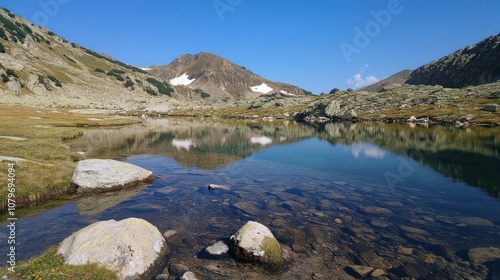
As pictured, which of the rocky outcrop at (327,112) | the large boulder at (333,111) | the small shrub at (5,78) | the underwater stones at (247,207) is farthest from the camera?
the small shrub at (5,78)

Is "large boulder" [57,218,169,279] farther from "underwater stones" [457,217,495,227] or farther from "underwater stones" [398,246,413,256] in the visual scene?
"underwater stones" [457,217,495,227]

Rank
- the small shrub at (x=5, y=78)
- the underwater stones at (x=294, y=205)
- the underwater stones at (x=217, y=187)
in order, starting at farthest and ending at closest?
the small shrub at (x=5, y=78) < the underwater stones at (x=217, y=187) < the underwater stones at (x=294, y=205)

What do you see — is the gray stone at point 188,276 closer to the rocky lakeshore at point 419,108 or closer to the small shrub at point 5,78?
the rocky lakeshore at point 419,108

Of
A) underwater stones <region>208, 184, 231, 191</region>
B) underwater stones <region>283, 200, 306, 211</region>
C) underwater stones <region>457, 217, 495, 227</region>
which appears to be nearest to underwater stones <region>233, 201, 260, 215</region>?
underwater stones <region>283, 200, 306, 211</region>

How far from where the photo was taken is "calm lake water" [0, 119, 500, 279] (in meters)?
14.6

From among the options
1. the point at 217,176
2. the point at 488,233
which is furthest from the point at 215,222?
the point at 488,233

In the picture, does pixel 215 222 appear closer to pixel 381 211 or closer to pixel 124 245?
pixel 124 245

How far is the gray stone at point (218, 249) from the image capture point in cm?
1513

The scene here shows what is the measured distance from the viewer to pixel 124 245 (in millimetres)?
12852

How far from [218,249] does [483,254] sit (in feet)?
47.2

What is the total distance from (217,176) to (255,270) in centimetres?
2086

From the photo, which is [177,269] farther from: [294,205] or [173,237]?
[294,205]

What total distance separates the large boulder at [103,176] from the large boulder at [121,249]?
12.3m

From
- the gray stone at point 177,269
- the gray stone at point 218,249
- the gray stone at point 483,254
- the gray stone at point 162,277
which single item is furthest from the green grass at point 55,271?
the gray stone at point 483,254
